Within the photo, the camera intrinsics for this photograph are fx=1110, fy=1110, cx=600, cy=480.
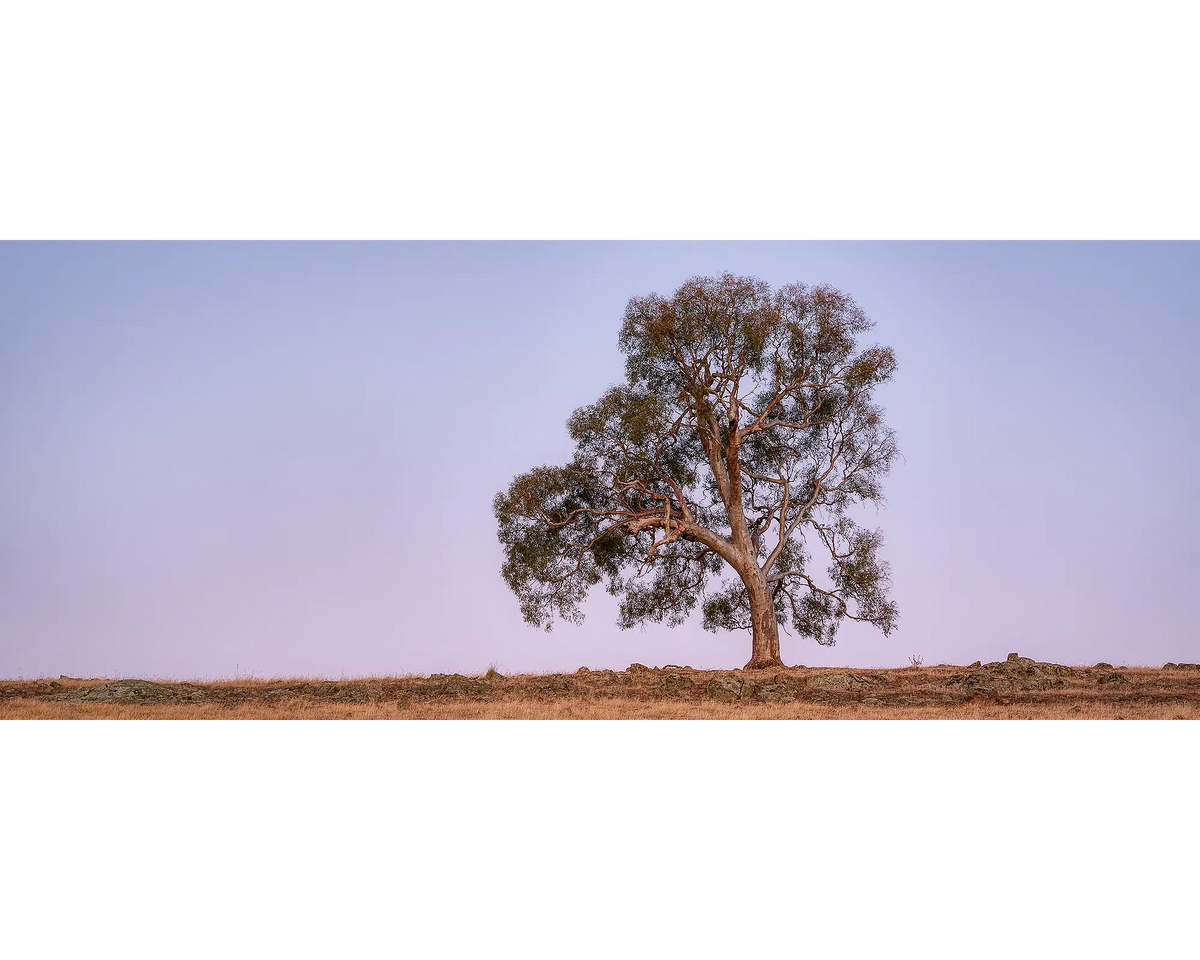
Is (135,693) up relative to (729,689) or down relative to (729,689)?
up

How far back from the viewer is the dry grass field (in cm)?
1603

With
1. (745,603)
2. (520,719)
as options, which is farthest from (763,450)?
(520,719)

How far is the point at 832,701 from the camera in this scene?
18109mm

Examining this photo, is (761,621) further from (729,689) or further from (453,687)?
(453,687)

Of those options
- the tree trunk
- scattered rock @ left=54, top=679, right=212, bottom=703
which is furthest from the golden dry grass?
the tree trunk

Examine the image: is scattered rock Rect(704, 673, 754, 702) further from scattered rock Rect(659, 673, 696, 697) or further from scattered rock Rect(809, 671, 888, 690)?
scattered rock Rect(809, 671, 888, 690)

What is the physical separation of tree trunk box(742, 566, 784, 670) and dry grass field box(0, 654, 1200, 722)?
123 cm

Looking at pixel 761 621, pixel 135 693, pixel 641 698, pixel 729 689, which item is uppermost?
Answer: pixel 761 621

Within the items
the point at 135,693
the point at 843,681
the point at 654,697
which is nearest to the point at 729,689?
the point at 654,697

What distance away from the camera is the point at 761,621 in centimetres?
2545

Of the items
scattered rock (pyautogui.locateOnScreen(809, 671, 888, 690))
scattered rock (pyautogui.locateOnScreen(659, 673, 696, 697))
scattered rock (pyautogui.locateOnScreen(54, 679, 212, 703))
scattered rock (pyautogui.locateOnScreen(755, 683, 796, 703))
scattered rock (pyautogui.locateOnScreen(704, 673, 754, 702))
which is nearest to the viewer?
scattered rock (pyautogui.locateOnScreen(54, 679, 212, 703))

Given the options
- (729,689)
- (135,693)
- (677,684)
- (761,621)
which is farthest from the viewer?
(761,621)

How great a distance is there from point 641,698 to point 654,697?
0.79 ft
